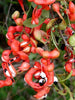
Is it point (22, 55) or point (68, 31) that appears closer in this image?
point (22, 55)

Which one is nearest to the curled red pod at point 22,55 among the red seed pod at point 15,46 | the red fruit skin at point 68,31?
the red seed pod at point 15,46

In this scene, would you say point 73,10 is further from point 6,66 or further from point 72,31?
point 6,66

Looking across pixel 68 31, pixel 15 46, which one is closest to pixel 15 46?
pixel 15 46

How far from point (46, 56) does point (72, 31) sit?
0.23 metres

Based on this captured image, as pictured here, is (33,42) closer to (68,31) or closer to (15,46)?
(15,46)

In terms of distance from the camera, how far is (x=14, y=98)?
2.18 metres

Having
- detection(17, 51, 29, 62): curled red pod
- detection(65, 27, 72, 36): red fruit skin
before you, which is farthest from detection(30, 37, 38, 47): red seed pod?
detection(65, 27, 72, 36): red fruit skin

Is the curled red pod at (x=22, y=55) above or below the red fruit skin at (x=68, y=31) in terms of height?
below

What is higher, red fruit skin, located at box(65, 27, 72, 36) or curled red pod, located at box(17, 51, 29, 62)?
red fruit skin, located at box(65, 27, 72, 36)

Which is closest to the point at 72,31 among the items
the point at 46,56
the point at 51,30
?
the point at 51,30

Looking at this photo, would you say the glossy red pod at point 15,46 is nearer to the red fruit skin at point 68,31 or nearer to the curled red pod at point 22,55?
the curled red pod at point 22,55

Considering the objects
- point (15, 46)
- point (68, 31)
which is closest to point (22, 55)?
point (15, 46)

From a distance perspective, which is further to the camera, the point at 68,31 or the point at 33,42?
the point at 68,31

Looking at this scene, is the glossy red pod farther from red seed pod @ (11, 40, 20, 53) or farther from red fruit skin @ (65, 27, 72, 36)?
red fruit skin @ (65, 27, 72, 36)
